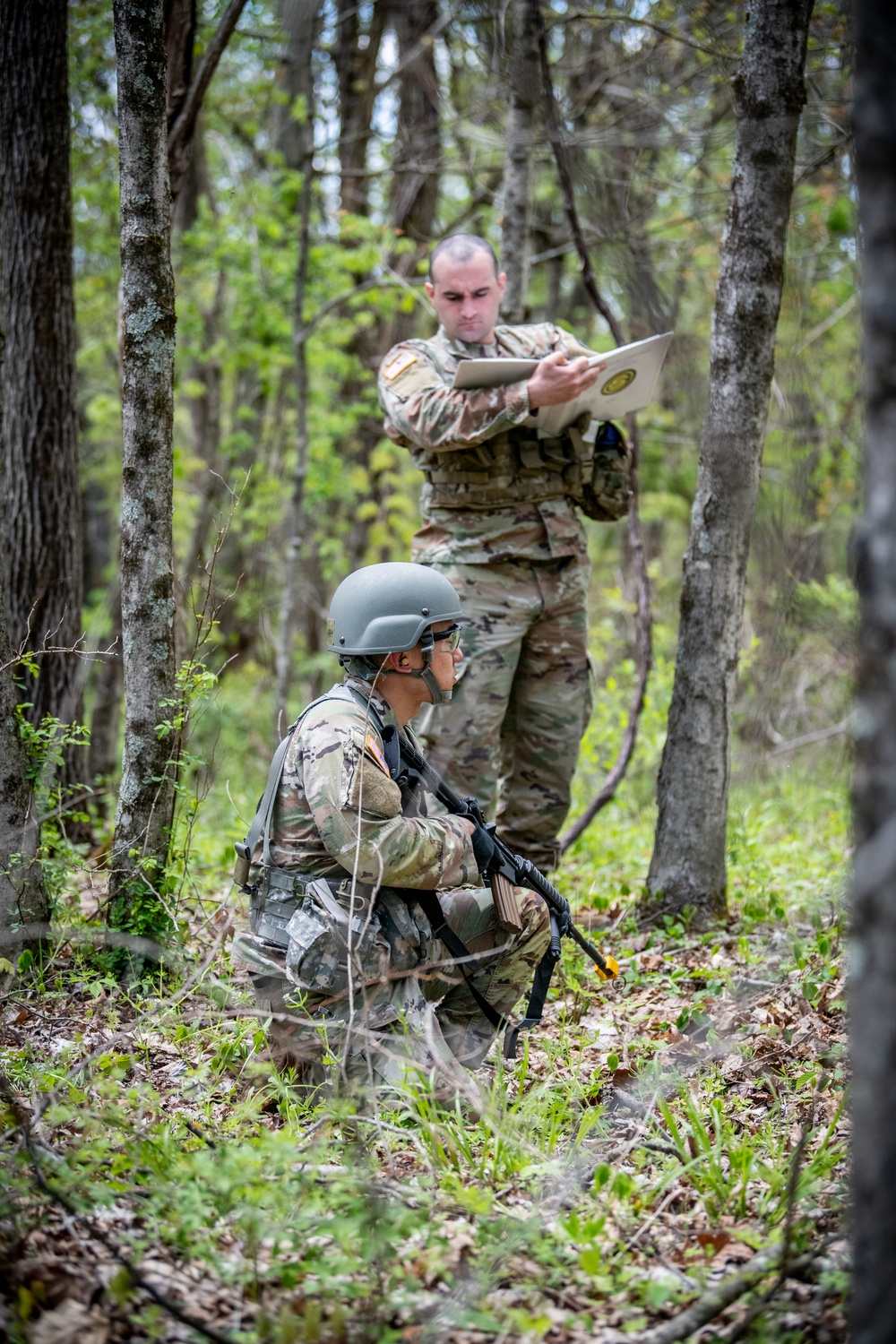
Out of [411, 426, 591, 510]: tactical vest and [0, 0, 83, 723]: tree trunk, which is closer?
[411, 426, 591, 510]: tactical vest

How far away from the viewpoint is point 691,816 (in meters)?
4.22

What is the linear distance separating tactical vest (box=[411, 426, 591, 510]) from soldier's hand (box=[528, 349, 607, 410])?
0.38m

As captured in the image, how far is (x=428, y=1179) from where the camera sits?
2459mm

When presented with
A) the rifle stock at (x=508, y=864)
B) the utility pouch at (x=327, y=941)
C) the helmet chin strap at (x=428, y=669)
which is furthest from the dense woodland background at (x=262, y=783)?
the helmet chin strap at (x=428, y=669)

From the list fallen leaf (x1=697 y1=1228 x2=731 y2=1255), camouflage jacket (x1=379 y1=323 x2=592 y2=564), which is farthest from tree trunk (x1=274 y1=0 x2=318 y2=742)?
fallen leaf (x1=697 y1=1228 x2=731 y2=1255)

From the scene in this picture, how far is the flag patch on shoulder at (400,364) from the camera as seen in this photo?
438 centimetres

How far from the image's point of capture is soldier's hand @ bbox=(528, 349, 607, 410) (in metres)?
3.89

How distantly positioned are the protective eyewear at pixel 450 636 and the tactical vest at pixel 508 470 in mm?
1138

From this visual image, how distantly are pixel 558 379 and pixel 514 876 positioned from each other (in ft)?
6.06

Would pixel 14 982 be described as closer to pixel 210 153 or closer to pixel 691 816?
pixel 691 816

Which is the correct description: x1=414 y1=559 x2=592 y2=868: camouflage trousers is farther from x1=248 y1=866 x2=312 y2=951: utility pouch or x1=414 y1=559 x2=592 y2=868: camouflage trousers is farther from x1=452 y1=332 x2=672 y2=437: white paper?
x1=248 y1=866 x2=312 y2=951: utility pouch

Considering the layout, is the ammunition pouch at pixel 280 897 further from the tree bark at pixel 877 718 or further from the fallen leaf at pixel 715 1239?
the tree bark at pixel 877 718

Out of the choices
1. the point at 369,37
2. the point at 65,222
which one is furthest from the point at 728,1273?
the point at 369,37

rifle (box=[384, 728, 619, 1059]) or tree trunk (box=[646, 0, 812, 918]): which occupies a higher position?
tree trunk (box=[646, 0, 812, 918])
